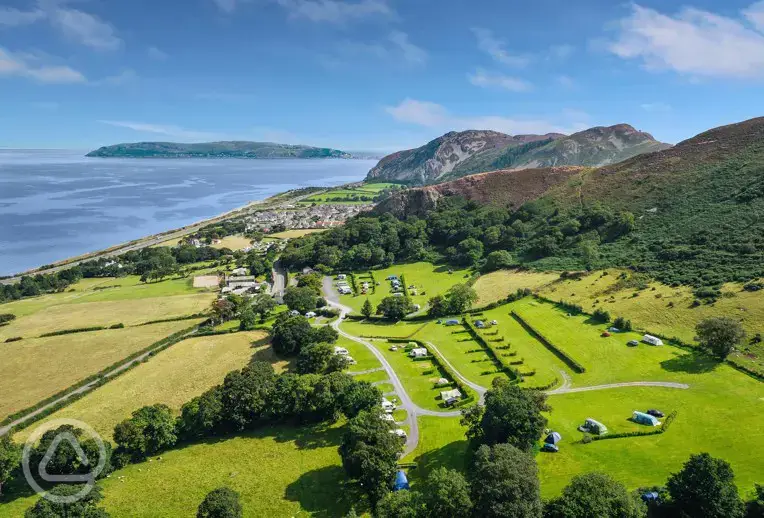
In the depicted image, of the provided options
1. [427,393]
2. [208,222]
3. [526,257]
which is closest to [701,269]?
[526,257]

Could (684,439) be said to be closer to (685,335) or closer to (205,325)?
(685,335)

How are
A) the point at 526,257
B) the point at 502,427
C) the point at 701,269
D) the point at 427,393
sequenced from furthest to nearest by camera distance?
the point at 526,257 < the point at 701,269 < the point at 427,393 < the point at 502,427

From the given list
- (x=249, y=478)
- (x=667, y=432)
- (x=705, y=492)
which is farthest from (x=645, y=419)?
(x=249, y=478)

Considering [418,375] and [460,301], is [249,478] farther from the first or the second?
[460,301]

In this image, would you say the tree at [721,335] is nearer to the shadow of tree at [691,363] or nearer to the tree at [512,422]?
the shadow of tree at [691,363]

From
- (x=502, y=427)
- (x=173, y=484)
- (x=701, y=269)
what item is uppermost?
(x=701, y=269)

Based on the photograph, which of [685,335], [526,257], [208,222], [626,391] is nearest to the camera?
[626,391]

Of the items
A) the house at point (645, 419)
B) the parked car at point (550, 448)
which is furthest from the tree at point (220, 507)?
the house at point (645, 419)
